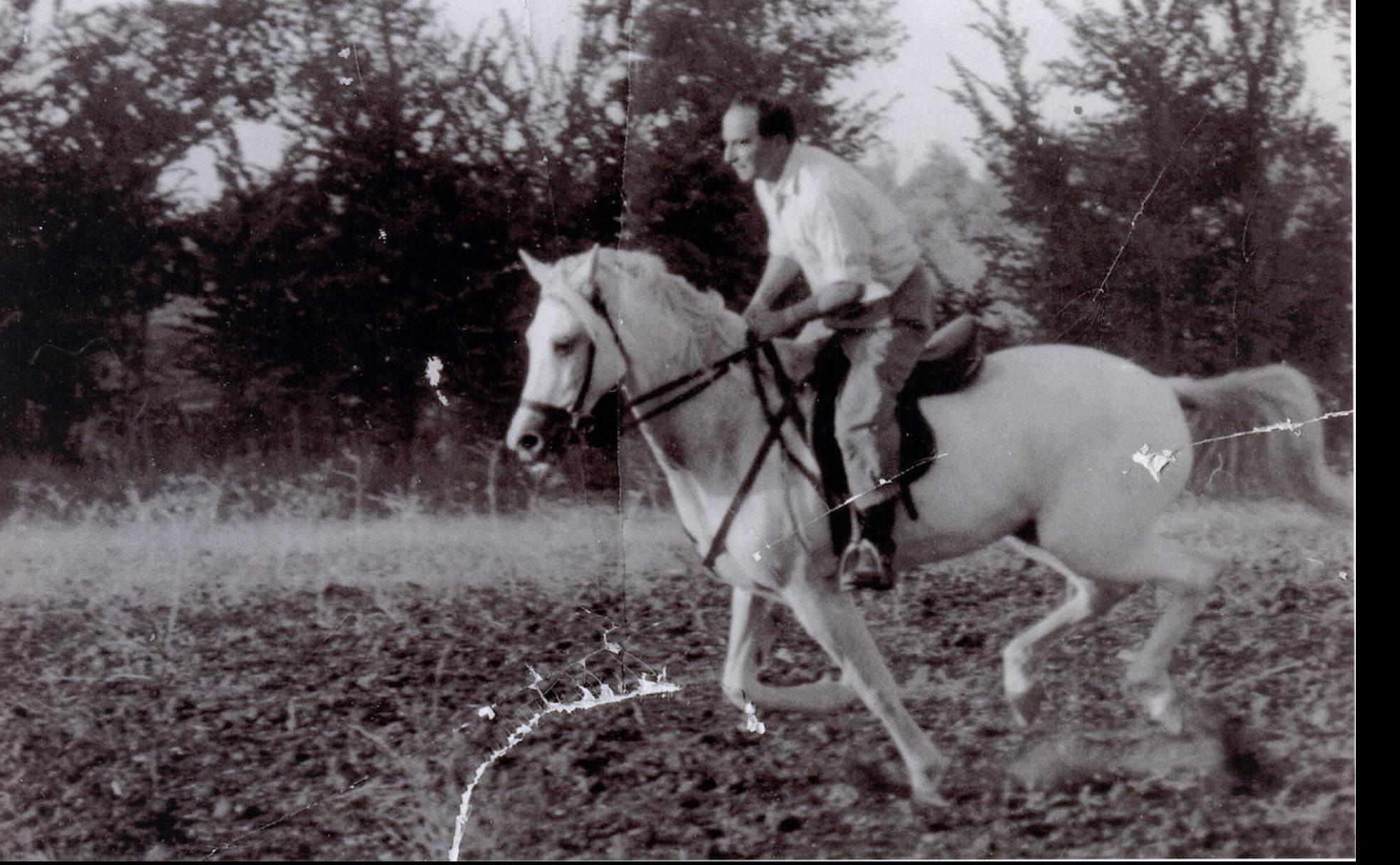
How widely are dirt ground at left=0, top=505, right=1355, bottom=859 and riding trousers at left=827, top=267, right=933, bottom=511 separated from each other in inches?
12.7

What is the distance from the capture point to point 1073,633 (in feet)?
10.4

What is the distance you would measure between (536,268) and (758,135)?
2.04ft

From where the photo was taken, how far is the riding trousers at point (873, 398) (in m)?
2.98

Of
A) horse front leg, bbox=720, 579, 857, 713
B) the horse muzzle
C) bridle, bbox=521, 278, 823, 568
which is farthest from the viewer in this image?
horse front leg, bbox=720, 579, 857, 713

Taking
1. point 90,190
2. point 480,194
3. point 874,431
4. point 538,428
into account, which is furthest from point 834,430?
point 90,190

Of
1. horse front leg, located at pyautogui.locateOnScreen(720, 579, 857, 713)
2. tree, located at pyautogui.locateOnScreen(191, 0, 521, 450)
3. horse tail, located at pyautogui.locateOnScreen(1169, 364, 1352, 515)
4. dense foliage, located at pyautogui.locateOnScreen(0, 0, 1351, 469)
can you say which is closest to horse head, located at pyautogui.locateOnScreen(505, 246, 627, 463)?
dense foliage, located at pyautogui.locateOnScreen(0, 0, 1351, 469)

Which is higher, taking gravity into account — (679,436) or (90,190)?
(90,190)

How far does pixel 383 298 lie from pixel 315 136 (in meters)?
0.44

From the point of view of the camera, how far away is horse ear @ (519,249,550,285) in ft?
10.1

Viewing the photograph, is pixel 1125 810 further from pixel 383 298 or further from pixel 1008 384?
pixel 383 298

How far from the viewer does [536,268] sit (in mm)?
3094

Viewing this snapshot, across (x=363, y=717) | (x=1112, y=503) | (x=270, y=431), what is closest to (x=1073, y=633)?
(x=1112, y=503)

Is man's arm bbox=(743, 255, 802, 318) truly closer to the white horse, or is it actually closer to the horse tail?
the white horse

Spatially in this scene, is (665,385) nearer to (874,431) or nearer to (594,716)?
(874,431)
